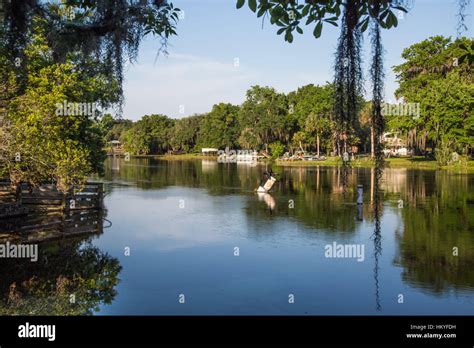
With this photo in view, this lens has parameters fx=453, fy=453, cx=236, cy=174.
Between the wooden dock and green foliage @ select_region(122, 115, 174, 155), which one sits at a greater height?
green foliage @ select_region(122, 115, 174, 155)

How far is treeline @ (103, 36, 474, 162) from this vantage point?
65.1 m

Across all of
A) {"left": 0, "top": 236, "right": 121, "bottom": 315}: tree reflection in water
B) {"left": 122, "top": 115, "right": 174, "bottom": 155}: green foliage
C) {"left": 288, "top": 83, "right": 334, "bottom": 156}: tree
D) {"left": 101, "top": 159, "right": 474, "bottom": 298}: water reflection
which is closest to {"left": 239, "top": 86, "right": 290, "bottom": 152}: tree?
{"left": 288, "top": 83, "right": 334, "bottom": 156}: tree

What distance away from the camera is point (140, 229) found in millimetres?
22984

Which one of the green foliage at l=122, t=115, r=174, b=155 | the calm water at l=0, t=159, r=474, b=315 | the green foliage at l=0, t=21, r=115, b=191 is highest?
the green foliage at l=122, t=115, r=174, b=155

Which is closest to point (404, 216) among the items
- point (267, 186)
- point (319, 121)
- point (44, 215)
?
point (267, 186)

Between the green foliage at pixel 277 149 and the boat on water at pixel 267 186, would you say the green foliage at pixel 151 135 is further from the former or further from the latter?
the boat on water at pixel 267 186

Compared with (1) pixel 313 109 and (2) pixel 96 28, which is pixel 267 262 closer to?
(2) pixel 96 28

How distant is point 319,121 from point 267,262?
75876mm

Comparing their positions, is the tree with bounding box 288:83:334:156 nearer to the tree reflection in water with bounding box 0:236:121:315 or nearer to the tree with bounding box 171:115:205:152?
the tree with bounding box 171:115:205:152

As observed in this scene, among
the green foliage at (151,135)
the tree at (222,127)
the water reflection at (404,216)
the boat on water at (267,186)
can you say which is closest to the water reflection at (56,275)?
the water reflection at (404,216)

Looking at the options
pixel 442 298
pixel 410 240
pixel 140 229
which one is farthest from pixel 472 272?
pixel 140 229

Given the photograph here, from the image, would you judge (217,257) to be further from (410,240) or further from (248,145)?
(248,145)

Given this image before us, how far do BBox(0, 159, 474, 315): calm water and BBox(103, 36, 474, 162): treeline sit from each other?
599 centimetres

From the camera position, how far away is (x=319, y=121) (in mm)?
89375
